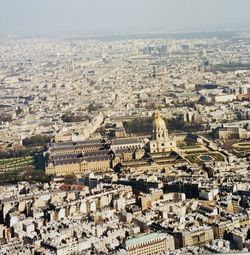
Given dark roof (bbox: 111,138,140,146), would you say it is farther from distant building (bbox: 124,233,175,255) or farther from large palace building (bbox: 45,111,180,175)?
distant building (bbox: 124,233,175,255)

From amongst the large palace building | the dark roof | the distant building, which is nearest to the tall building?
the large palace building

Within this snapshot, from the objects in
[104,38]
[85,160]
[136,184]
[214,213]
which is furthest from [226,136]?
[104,38]

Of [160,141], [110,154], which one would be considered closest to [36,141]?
[110,154]

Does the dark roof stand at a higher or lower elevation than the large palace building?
higher

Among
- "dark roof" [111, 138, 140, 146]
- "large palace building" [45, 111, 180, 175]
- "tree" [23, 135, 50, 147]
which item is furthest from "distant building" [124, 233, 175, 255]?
"tree" [23, 135, 50, 147]

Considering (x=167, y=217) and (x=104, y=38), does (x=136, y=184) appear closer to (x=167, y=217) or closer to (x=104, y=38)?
(x=167, y=217)

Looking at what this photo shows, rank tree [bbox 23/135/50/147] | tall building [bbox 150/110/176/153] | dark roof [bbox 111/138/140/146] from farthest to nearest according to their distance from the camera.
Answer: tree [bbox 23/135/50/147] < dark roof [bbox 111/138/140/146] < tall building [bbox 150/110/176/153]

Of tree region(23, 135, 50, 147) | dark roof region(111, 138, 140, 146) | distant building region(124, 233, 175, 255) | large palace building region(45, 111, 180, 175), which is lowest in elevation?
tree region(23, 135, 50, 147)

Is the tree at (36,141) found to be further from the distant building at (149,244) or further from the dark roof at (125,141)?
the distant building at (149,244)

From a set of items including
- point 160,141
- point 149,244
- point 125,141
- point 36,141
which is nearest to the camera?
point 149,244

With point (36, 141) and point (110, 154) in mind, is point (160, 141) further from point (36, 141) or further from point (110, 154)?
point (36, 141)

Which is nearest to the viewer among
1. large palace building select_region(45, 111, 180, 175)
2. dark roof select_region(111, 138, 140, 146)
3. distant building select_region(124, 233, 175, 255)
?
distant building select_region(124, 233, 175, 255)

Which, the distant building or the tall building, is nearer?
the distant building
